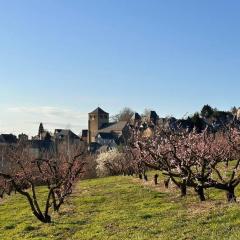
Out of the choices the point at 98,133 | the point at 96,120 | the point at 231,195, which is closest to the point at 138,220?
the point at 231,195

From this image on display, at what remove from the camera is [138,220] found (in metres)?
18.7

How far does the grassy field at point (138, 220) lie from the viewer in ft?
49.6

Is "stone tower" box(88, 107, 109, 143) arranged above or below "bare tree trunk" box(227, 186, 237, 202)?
above

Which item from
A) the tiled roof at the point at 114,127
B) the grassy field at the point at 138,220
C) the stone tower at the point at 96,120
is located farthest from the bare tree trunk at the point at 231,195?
the stone tower at the point at 96,120

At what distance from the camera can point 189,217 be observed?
17.4 meters

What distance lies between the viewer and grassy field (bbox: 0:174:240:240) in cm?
1512

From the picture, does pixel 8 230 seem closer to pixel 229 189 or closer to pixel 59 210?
pixel 59 210

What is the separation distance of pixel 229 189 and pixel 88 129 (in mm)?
135448

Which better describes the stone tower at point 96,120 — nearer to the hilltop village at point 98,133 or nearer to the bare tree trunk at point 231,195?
the hilltop village at point 98,133

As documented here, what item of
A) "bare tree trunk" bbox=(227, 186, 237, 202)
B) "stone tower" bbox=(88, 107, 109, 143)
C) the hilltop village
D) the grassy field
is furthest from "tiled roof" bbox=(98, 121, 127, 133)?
"bare tree trunk" bbox=(227, 186, 237, 202)

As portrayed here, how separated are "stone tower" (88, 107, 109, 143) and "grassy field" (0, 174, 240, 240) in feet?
393

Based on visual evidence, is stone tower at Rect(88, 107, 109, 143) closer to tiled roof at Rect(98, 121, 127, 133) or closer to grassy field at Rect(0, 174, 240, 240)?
tiled roof at Rect(98, 121, 127, 133)

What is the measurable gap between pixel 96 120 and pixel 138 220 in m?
132

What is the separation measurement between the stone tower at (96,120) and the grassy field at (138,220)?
119812mm
